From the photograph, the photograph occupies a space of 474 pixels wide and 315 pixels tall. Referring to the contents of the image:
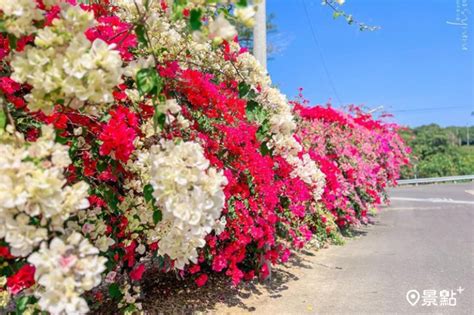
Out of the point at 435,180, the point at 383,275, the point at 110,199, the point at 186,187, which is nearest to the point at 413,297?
the point at 383,275

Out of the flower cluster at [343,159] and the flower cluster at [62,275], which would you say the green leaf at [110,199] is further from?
the flower cluster at [343,159]

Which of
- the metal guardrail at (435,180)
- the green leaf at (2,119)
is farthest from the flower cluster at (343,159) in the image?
the metal guardrail at (435,180)

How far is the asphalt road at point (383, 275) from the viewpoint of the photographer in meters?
4.06

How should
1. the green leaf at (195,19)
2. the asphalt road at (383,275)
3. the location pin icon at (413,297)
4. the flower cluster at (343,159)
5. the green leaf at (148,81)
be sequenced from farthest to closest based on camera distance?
the flower cluster at (343,159)
the location pin icon at (413,297)
the asphalt road at (383,275)
the green leaf at (148,81)
the green leaf at (195,19)

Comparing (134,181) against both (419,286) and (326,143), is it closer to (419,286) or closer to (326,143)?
(419,286)

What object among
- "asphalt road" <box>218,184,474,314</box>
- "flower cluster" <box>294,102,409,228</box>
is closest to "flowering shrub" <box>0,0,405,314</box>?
"asphalt road" <box>218,184,474,314</box>

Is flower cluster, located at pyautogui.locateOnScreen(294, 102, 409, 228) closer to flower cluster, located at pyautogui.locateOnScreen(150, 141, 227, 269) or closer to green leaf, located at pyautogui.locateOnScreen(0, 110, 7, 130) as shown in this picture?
flower cluster, located at pyautogui.locateOnScreen(150, 141, 227, 269)

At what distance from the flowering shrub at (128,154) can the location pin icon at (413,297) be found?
1218 mm

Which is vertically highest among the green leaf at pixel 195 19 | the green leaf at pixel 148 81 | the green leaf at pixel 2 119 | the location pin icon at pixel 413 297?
the green leaf at pixel 195 19

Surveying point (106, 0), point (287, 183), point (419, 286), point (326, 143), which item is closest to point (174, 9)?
point (106, 0)

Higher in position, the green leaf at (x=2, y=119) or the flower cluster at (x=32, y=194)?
the green leaf at (x=2, y=119)

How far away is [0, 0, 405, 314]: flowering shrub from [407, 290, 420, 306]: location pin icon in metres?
1.22

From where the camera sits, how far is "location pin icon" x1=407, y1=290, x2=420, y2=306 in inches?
164

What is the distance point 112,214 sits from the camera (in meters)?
2.79
